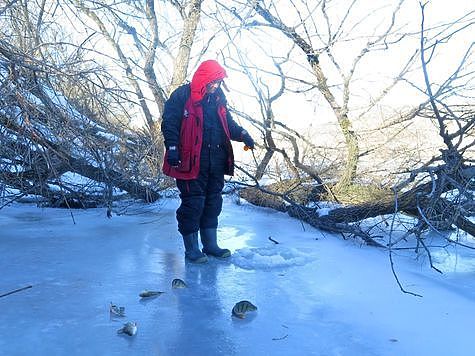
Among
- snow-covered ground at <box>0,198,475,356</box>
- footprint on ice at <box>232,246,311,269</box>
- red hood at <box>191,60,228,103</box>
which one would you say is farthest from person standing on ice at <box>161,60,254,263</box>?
snow-covered ground at <box>0,198,475,356</box>

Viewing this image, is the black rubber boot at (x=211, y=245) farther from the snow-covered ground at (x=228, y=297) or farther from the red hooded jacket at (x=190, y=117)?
the red hooded jacket at (x=190, y=117)

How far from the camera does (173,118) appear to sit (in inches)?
138

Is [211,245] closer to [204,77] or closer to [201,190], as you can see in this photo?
[201,190]

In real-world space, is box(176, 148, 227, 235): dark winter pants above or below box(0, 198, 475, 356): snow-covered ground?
above

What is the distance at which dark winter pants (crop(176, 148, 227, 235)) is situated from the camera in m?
3.63

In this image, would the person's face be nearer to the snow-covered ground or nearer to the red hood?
the red hood

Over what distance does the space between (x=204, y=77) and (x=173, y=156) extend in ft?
1.92

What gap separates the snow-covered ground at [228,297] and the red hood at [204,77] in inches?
46.4

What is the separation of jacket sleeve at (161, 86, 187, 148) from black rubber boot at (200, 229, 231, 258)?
0.76 m

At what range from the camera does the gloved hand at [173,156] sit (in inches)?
132

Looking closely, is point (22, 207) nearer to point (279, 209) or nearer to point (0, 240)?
point (0, 240)

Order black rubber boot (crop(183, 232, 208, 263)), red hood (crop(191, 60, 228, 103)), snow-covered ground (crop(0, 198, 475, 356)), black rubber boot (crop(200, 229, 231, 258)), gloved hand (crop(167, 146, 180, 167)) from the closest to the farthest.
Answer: snow-covered ground (crop(0, 198, 475, 356)), gloved hand (crop(167, 146, 180, 167)), red hood (crop(191, 60, 228, 103)), black rubber boot (crop(183, 232, 208, 263)), black rubber boot (crop(200, 229, 231, 258))

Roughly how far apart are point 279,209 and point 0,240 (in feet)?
10.0

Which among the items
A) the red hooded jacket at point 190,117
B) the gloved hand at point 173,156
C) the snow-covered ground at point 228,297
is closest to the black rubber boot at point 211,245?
the snow-covered ground at point 228,297
